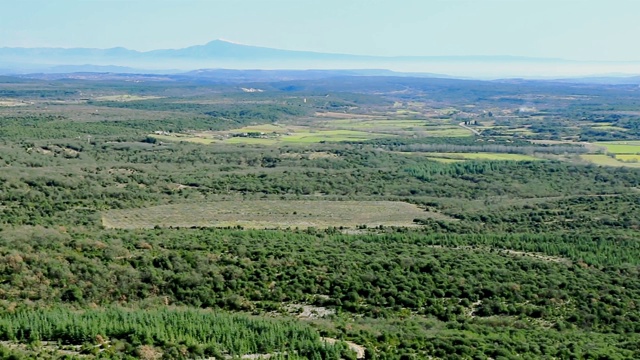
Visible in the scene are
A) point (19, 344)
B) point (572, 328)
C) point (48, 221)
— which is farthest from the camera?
point (48, 221)

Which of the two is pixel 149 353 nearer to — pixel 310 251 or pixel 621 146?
pixel 310 251

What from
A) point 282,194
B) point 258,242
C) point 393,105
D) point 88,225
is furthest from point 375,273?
point 393,105

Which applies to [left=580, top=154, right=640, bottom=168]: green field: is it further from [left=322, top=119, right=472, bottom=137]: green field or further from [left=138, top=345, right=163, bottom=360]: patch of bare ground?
[left=138, top=345, right=163, bottom=360]: patch of bare ground

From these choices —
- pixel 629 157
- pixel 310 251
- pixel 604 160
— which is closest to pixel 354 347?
pixel 310 251

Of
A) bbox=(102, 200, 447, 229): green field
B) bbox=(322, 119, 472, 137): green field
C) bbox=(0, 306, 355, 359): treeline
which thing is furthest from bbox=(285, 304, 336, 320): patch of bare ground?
bbox=(322, 119, 472, 137): green field

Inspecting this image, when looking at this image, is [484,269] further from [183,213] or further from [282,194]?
[282,194]

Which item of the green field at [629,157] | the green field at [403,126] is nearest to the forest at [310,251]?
the green field at [629,157]

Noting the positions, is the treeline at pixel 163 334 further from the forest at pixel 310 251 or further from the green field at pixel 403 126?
the green field at pixel 403 126
